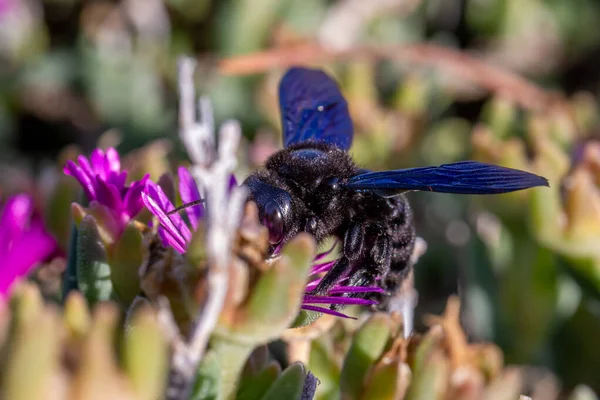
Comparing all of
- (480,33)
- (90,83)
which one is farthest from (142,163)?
(480,33)

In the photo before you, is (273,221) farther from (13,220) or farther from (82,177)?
(13,220)

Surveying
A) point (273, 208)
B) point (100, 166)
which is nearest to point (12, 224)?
point (100, 166)

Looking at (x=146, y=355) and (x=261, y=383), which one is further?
A: (x=261, y=383)

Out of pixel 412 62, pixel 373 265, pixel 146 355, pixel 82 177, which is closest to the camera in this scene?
pixel 146 355

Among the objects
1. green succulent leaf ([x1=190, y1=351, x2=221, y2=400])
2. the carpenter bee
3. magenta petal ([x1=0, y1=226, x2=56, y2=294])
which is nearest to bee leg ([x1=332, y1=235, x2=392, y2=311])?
the carpenter bee

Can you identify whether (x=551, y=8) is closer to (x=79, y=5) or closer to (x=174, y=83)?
(x=174, y=83)

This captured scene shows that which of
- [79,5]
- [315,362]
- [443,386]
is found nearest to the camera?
[443,386]

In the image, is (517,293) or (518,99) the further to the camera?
(518,99)
